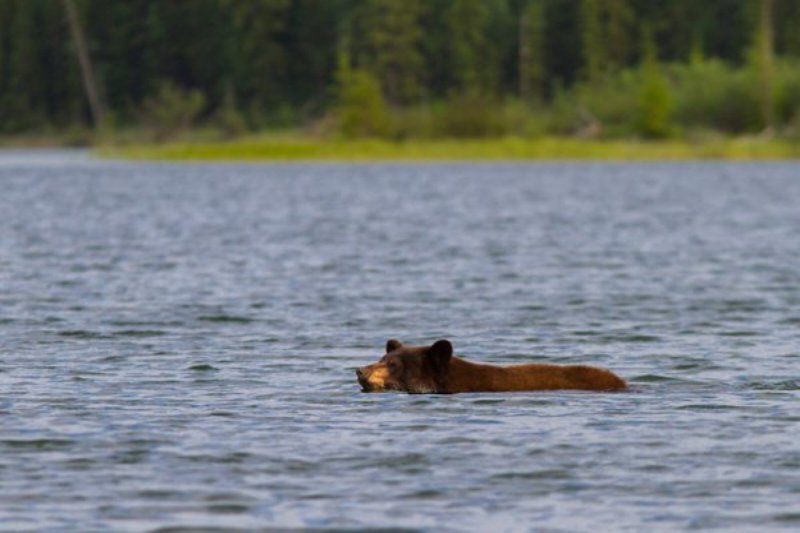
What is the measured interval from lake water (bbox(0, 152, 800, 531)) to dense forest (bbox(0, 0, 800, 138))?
268 feet

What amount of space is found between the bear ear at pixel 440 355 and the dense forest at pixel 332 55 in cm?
10428

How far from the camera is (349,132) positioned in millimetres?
115875

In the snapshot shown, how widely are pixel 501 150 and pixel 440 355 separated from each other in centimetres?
9388

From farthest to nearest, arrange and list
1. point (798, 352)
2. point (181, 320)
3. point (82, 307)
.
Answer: point (82, 307)
point (181, 320)
point (798, 352)

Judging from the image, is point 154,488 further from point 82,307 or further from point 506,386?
point 82,307

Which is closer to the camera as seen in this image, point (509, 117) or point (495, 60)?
point (509, 117)

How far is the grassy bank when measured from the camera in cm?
10850

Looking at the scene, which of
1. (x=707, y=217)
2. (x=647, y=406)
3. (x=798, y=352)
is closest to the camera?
(x=647, y=406)

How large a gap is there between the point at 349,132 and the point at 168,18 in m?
50.4

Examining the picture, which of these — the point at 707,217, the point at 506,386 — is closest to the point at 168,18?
the point at 707,217

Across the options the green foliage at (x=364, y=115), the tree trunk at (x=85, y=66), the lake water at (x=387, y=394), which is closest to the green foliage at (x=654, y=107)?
the green foliage at (x=364, y=115)

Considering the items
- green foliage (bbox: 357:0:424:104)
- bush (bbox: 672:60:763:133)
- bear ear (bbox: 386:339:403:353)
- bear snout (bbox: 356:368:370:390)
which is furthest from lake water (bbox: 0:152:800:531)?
green foliage (bbox: 357:0:424:104)

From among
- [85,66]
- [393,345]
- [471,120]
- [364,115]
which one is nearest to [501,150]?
[471,120]

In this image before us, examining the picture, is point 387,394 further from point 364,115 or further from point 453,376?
point 364,115
